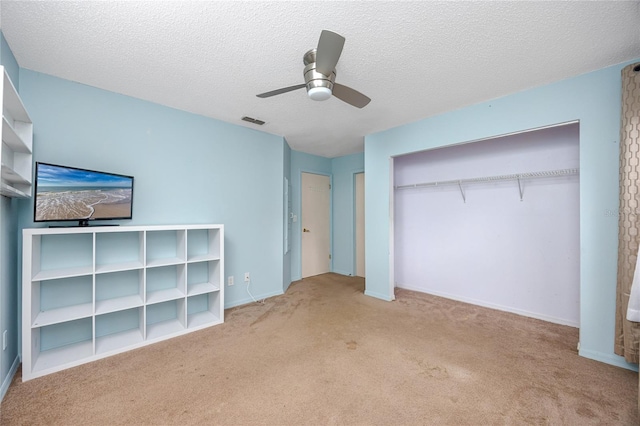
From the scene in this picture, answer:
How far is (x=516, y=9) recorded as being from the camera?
4.98 ft

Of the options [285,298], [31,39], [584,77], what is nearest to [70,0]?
[31,39]

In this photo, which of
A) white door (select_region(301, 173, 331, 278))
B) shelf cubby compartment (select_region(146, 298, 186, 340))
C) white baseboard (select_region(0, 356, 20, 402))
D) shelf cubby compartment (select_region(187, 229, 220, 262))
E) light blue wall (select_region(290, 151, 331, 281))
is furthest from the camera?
white door (select_region(301, 173, 331, 278))

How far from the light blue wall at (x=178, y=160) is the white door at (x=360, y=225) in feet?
5.49

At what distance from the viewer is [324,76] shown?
179 centimetres

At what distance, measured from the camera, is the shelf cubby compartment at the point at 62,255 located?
6.76ft

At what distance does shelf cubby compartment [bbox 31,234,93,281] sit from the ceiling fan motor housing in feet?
7.48

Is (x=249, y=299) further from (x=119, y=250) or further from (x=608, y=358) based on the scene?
(x=608, y=358)

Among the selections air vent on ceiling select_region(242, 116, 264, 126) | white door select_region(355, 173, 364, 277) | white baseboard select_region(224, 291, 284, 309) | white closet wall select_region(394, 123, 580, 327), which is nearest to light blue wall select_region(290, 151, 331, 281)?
white baseboard select_region(224, 291, 284, 309)

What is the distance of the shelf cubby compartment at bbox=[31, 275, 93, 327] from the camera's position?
2.00 meters

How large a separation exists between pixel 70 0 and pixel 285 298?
3382 mm

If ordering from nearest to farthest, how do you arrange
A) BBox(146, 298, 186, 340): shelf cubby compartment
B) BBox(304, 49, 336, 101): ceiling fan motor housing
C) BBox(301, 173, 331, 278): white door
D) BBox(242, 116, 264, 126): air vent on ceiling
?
BBox(304, 49, 336, 101): ceiling fan motor housing → BBox(146, 298, 186, 340): shelf cubby compartment → BBox(242, 116, 264, 126): air vent on ceiling → BBox(301, 173, 331, 278): white door

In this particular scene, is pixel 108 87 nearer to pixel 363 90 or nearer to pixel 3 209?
pixel 3 209

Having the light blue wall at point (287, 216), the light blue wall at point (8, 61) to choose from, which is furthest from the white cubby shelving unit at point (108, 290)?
the light blue wall at point (287, 216)

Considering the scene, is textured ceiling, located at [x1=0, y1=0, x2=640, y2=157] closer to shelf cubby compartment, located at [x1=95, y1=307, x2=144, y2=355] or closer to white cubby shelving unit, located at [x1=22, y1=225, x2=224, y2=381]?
white cubby shelving unit, located at [x1=22, y1=225, x2=224, y2=381]
